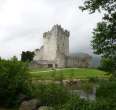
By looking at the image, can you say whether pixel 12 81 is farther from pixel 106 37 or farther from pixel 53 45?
pixel 53 45

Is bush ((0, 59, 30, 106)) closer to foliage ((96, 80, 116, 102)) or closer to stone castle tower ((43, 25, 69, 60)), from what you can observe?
foliage ((96, 80, 116, 102))

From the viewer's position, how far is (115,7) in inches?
604

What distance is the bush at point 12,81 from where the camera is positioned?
1276 inches

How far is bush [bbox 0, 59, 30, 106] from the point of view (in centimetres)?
3241

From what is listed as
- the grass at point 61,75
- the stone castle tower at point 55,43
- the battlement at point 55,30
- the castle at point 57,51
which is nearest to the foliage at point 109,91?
the grass at point 61,75

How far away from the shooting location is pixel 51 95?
98.4 feet

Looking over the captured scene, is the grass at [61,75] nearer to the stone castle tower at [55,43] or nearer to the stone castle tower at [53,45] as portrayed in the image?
the stone castle tower at [53,45]

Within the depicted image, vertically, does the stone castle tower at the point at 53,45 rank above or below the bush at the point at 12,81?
above

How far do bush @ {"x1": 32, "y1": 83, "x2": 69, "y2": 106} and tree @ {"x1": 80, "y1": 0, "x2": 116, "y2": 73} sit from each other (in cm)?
1377

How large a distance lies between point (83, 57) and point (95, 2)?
2836 inches

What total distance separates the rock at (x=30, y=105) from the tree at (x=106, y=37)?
44.3 ft

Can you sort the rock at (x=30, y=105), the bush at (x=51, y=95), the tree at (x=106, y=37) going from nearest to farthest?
1. the tree at (x=106, y=37)
2. the rock at (x=30, y=105)
3. the bush at (x=51, y=95)

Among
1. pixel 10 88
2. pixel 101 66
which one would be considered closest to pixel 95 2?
pixel 101 66

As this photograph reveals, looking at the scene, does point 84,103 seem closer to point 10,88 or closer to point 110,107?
point 110,107
